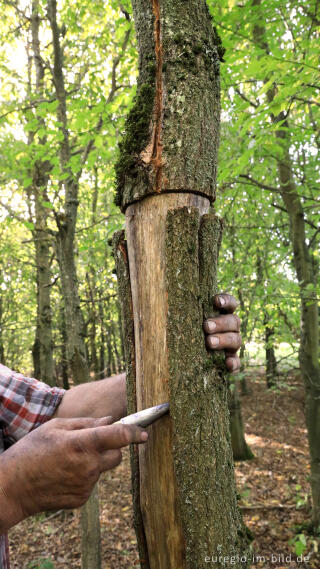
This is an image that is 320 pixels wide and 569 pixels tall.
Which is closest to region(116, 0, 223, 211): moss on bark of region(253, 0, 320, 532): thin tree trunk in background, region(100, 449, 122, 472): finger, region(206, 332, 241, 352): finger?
region(206, 332, 241, 352): finger

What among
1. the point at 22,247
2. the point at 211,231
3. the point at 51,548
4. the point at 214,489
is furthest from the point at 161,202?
the point at 22,247

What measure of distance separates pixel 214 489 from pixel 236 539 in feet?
0.71

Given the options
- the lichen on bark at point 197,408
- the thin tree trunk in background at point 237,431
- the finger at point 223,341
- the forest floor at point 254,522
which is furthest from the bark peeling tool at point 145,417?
the thin tree trunk in background at point 237,431

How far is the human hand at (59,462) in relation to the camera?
1.04 metres

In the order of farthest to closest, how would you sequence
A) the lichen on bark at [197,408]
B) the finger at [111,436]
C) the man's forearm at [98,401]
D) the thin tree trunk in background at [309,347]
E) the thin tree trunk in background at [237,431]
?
the thin tree trunk in background at [237,431] → the thin tree trunk in background at [309,347] → the man's forearm at [98,401] → the lichen on bark at [197,408] → the finger at [111,436]

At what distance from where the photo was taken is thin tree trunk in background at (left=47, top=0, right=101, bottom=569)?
399 cm

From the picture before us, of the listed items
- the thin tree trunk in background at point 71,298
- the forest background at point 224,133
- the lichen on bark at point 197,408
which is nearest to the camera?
the lichen on bark at point 197,408

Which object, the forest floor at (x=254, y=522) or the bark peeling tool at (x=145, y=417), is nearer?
the bark peeling tool at (x=145, y=417)

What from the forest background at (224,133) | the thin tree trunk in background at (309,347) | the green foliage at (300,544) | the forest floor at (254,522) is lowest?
the forest floor at (254,522)

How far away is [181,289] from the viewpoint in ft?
4.10

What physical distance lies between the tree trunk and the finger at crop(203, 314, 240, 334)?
0.13ft

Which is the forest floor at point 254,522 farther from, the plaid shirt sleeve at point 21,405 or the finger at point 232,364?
the finger at point 232,364

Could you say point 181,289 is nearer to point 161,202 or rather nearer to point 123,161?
point 161,202

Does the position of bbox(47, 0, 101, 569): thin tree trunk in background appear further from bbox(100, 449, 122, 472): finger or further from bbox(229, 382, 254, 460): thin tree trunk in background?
bbox(229, 382, 254, 460): thin tree trunk in background
